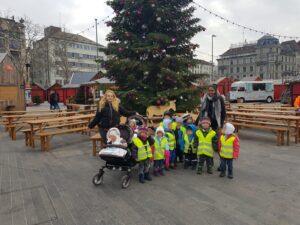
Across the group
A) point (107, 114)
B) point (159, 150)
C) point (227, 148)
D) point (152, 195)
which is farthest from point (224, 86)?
point (152, 195)

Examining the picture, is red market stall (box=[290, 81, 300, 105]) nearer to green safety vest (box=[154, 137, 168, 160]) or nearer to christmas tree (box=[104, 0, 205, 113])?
christmas tree (box=[104, 0, 205, 113])

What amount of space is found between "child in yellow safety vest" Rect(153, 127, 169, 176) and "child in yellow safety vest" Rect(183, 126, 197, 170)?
55cm

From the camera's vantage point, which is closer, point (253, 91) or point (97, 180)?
point (97, 180)

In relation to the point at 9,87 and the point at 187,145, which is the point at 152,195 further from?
the point at 9,87

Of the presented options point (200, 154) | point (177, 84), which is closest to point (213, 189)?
point (200, 154)

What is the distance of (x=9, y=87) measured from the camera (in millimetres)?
20609

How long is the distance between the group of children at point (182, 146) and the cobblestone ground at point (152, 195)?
29 cm

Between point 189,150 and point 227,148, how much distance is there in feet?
3.36

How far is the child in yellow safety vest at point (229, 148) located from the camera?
5977mm

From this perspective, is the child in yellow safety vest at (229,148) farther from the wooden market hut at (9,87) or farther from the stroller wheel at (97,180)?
the wooden market hut at (9,87)

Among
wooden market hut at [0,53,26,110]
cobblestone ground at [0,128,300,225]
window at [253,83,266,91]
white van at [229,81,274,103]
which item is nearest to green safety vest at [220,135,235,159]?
cobblestone ground at [0,128,300,225]

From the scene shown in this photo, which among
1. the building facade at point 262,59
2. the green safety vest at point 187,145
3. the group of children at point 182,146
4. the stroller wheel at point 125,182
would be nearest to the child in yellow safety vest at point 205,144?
the group of children at point 182,146

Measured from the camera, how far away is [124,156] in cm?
549

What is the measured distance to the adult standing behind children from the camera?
7.09m
